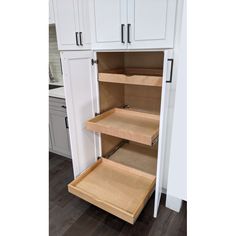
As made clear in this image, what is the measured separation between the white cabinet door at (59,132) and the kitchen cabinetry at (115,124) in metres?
0.57

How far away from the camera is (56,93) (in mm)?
2094

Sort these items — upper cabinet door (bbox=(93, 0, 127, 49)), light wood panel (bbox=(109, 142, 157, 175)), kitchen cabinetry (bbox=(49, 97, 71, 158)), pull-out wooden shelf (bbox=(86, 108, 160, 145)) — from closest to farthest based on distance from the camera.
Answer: upper cabinet door (bbox=(93, 0, 127, 49))
pull-out wooden shelf (bbox=(86, 108, 160, 145))
light wood panel (bbox=(109, 142, 157, 175))
kitchen cabinetry (bbox=(49, 97, 71, 158))

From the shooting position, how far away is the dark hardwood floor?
143cm

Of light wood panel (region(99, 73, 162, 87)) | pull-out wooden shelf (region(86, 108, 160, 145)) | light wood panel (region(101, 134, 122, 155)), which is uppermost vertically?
light wood panel (region(99, 73, 162, 87))

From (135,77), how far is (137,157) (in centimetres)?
108

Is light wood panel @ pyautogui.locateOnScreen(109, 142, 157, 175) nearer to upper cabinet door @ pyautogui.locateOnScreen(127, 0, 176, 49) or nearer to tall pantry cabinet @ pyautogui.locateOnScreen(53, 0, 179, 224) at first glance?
tall pantry cabinet @ pyautogui.locateOnScreen(53, 0, 179, 224)

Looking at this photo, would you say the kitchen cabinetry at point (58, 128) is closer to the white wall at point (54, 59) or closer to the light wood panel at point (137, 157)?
the light wood panel at point (137, 157)

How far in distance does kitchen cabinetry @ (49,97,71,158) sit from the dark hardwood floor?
66 centimetres

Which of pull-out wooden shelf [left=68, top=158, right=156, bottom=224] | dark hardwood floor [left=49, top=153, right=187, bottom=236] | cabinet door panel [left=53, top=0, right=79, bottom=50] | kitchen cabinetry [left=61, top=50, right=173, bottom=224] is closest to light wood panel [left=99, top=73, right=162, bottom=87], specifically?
kitchen cabinetry [left=61, top=50, right=173, bottom=224]
